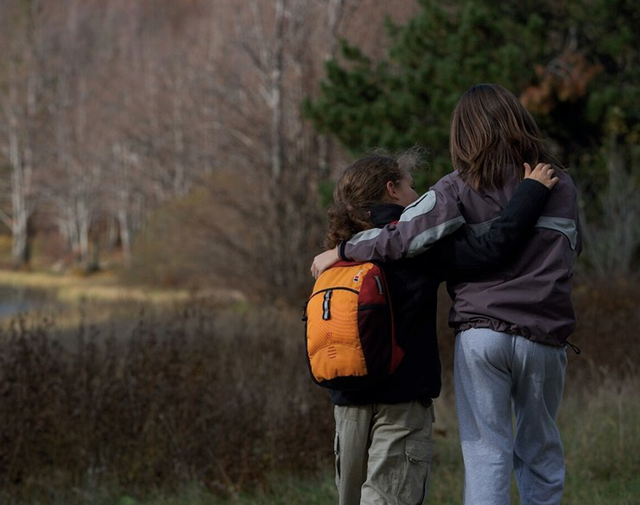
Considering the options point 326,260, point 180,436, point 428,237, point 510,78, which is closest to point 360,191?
point 326,260

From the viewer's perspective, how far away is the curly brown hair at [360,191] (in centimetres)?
331

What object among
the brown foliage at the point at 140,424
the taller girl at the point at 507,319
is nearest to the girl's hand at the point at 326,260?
the taller girl at the point at 507,319

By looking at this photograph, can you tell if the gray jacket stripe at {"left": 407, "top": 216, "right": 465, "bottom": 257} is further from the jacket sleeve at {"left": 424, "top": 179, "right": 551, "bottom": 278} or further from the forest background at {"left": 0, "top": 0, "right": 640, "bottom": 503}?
the forest background at {"left": 0, "top": 0, "right": 640, "bottom": 503}

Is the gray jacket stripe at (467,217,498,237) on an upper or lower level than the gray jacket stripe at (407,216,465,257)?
upper

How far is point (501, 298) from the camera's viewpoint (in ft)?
10.1

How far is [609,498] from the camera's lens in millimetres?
4812

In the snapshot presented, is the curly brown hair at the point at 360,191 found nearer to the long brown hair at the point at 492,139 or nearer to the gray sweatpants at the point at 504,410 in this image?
the long brown hair at the point at 492,139

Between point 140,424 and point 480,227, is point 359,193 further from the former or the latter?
point 140,424

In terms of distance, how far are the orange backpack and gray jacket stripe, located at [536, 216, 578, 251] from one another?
0.58 meters

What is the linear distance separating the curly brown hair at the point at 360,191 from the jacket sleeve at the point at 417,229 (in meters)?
0.13

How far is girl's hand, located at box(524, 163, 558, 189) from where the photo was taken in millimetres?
3098

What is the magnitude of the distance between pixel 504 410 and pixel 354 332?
0.60m

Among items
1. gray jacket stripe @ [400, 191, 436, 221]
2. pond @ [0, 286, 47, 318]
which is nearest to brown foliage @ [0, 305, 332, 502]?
pond @ [0, 286, 47, 318]

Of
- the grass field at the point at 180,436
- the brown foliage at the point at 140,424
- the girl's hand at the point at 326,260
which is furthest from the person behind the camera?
the brown foliage at the point at 140,424
